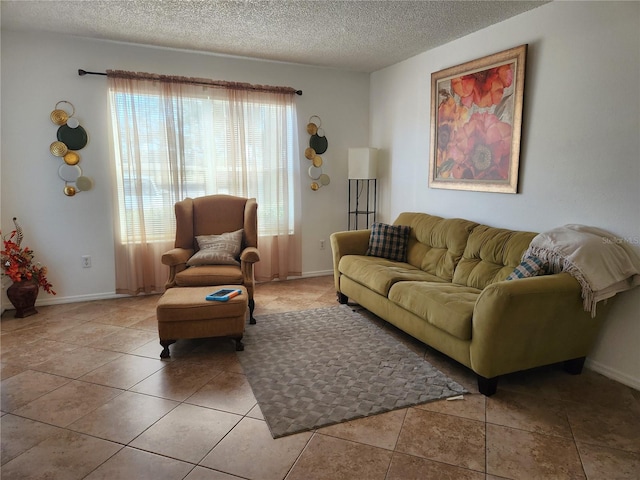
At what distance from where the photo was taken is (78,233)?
4.05 meters

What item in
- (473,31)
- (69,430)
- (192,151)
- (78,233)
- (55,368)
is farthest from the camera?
(192,151)

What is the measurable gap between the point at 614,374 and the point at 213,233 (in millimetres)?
3374

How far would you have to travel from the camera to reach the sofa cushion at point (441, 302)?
2.47 meters


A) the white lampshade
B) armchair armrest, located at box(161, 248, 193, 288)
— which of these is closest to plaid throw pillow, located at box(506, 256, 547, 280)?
the white lampshade

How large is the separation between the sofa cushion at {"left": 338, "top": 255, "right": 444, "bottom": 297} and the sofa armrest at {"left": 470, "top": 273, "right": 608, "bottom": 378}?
0.94m

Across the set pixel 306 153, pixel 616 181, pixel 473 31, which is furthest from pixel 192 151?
pixel 616 181

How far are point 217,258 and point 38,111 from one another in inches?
83.7

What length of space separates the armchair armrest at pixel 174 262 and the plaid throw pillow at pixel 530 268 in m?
2.57

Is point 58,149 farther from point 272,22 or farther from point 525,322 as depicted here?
point 525,322

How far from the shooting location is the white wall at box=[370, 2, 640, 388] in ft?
8.26

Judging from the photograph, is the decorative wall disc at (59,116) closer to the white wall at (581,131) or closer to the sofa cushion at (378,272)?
the sofa cushion at (378,272)

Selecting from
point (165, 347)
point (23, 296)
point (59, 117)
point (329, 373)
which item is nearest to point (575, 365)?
point (329, 373)

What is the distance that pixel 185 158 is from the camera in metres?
4.32

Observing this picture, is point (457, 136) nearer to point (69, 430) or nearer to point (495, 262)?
point (495, 262)
